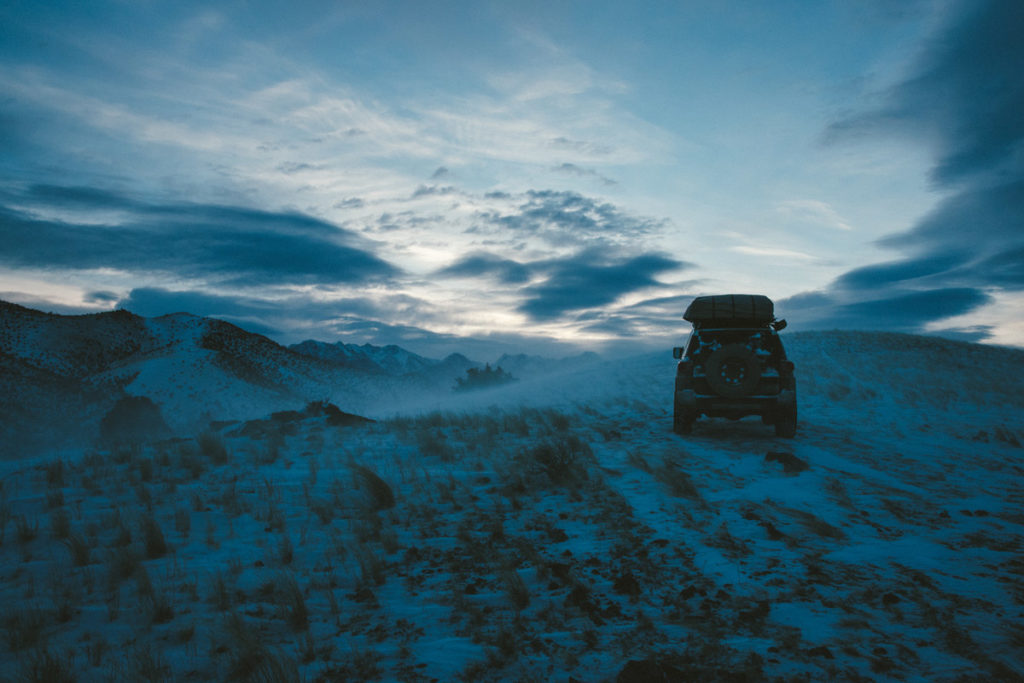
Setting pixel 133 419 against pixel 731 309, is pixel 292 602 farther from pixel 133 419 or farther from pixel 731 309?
pixel 133 419

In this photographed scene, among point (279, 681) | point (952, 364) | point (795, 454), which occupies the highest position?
point (952, 364)

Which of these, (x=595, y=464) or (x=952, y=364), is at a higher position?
(x=952, y=364)

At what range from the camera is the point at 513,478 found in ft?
25.0

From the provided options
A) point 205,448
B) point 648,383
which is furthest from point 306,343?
point 205,448

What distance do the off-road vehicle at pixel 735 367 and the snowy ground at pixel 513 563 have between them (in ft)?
3.04

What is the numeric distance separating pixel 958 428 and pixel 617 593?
13.3 meters

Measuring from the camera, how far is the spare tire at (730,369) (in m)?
9.84

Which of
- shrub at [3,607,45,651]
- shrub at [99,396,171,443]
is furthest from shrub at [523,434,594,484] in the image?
shrub at [99,396,171,443]

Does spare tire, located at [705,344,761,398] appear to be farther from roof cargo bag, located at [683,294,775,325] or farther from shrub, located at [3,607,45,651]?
shrub, located at [3,607,45,651]

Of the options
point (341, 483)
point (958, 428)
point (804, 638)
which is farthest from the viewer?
point (958, 428)

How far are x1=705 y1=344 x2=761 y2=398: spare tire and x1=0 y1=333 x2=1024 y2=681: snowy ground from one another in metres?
1.21

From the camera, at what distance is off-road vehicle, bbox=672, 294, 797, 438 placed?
9922mm

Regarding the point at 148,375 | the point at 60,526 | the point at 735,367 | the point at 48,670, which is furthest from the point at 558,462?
the point at 148,375

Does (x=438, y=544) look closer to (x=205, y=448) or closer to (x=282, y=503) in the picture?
(x=282, y=503)
